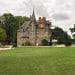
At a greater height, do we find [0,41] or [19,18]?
[19,18]

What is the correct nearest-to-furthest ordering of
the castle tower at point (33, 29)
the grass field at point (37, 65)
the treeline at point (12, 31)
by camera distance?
1. the grass field at point (37, 65)
2. the treeline at point (12, 31)
3. the castle tower at point (33, 29)

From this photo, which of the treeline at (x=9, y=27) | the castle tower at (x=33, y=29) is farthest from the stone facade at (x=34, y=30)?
the treeline at (x=9, y=27)

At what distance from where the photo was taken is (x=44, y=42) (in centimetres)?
13950

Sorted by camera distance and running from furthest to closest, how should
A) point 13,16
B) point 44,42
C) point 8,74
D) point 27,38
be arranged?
point 13,16, point 27,38, point 44,42, point 8,74

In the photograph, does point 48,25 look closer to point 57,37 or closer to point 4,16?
point 57,37

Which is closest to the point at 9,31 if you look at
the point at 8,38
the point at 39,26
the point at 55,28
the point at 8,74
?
the point at 8,38

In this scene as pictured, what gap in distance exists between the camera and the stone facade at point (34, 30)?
148 meters

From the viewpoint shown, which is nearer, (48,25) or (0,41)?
(0,41)

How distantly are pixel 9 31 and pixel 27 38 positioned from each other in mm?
8015

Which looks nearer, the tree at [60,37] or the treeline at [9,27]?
the tree at [60,37]

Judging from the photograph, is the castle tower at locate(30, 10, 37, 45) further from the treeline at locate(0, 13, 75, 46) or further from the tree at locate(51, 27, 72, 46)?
the tree at locate(51, 27, 72, 46)

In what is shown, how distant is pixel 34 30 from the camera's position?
150 m

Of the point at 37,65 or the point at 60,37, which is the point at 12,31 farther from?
the point at 37,65

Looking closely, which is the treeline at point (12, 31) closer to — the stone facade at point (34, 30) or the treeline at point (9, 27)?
the treeline at point (9, 27)
